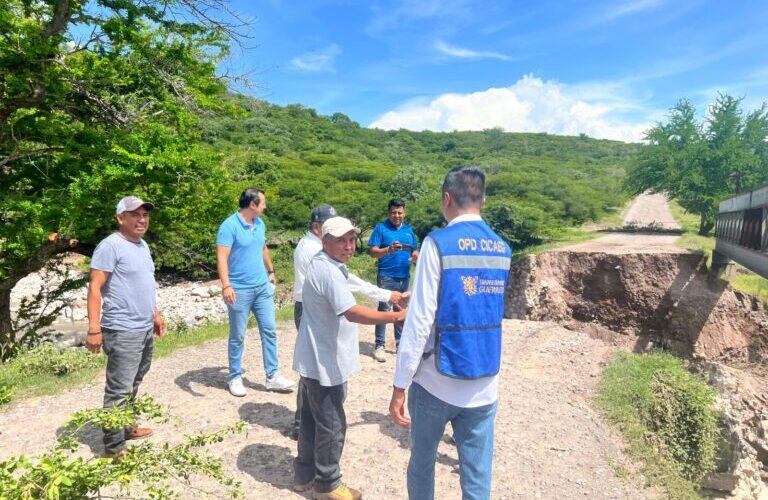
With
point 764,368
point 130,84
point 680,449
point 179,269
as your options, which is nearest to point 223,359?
point 130,84

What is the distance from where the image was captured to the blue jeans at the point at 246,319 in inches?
173

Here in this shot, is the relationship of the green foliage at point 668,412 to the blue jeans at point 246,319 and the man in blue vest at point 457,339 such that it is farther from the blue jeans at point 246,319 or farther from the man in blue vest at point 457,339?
the blue jeans at point 246,319

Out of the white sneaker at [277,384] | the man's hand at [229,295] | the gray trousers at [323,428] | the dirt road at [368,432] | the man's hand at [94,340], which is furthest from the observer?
the white sneaker at [277,384]

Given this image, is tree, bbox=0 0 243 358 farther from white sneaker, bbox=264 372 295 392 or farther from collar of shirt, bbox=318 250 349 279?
collar of shirt, bbox=318 250 349 279

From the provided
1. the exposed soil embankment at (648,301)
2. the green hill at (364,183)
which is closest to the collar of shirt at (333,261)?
the green hill at (364,183)

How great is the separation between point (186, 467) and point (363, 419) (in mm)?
2777

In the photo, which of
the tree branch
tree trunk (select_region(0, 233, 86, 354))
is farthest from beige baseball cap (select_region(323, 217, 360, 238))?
the tree branch

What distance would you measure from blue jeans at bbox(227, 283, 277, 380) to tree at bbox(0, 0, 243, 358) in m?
2.98

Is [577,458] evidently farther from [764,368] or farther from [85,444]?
[764,368]

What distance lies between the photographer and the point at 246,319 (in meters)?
4.52

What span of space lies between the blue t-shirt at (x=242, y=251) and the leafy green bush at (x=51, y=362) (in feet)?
9.68

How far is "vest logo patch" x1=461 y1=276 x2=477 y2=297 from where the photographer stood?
2.16 meters

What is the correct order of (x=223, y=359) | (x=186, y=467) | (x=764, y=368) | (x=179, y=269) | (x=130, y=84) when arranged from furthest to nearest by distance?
1. (x=179, y=269)
2. (x=764, y=368)
3. (x=130, y=84)
4. (x=223, y=359)
5. (x=186, y=467)

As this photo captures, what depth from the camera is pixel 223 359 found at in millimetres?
6266
